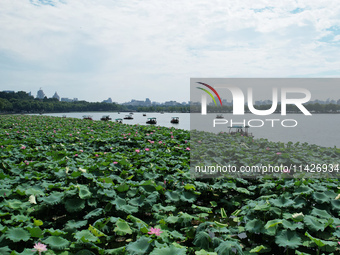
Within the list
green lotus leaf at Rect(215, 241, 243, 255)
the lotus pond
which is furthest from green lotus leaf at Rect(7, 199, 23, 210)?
green lotus leaf at Rect(215, 241, 243, 255)

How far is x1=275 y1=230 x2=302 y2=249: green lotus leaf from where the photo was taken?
2.44 m

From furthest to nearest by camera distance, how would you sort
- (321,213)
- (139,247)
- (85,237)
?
1. (321,213)
2. (85,237)
3. (139,247)

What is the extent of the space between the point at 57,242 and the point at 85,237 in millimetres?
253

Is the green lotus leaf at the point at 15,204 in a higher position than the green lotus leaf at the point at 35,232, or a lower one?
higher

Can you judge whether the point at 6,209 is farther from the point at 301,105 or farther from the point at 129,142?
the point at 301,105

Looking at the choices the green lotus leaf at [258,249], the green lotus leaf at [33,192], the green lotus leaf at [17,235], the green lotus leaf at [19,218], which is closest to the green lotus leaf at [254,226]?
the green lotus leaf at [258,249]

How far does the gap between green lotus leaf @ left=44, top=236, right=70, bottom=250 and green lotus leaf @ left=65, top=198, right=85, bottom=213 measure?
61 cm

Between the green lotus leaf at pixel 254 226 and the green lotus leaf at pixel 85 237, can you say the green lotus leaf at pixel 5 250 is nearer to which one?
the green lotus leaf at pixel 85 237

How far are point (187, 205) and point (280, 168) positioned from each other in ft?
6.76

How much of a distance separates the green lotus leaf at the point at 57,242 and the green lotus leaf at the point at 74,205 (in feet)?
2.01

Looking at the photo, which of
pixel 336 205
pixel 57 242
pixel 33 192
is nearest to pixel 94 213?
pixel 57 242

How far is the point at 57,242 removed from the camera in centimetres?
243

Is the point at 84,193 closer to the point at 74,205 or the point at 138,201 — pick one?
the point at 74,205

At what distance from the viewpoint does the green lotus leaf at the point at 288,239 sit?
2.44m
